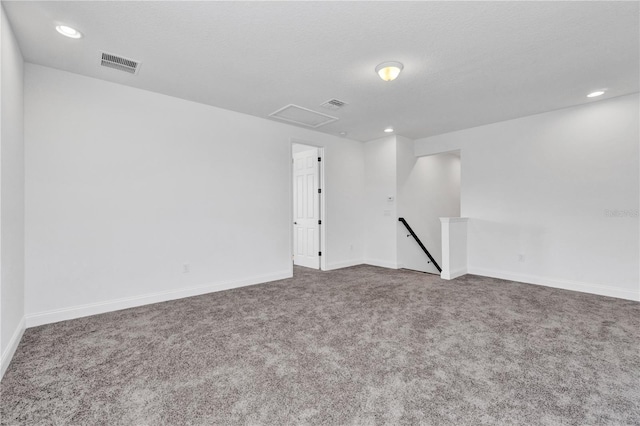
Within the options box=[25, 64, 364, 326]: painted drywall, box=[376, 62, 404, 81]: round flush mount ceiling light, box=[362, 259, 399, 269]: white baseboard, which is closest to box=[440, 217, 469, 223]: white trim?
box=[362, 259, 399, 269]: white baseboard

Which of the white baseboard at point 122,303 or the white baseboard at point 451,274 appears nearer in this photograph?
the white baseboard at point 122,303

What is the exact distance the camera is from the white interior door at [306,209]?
5.66 meters

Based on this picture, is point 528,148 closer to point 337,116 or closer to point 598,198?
point 598,198

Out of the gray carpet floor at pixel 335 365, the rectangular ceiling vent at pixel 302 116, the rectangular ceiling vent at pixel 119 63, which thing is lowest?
the gray carpet floor at pixel 335 365

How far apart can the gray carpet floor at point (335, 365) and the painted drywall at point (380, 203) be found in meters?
2.28

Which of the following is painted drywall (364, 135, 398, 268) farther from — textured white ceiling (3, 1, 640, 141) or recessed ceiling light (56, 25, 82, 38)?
recessed ceiling light (56, 25, 82, 38)

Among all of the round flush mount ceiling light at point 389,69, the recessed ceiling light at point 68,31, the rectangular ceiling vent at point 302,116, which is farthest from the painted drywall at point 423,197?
the recessed ceiling light at point 68,31

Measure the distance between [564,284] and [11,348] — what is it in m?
6.23

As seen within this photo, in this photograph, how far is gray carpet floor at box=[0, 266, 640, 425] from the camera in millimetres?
1667

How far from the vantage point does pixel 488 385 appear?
1.92 meters

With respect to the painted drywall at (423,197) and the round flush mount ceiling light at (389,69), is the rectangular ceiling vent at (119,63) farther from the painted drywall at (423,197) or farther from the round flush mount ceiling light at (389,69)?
the painted drywall at (423,197)

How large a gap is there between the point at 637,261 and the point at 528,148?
199 centimetres

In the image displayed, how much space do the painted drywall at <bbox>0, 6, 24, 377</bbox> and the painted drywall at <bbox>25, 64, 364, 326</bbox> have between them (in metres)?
0.23

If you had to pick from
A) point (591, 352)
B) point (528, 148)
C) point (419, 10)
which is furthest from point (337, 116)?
point (591, 352)
